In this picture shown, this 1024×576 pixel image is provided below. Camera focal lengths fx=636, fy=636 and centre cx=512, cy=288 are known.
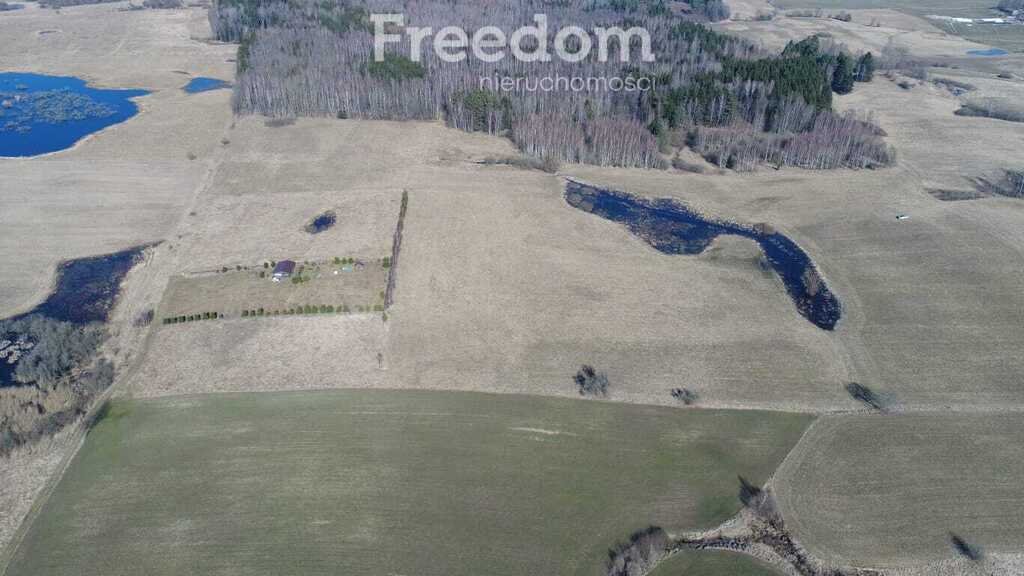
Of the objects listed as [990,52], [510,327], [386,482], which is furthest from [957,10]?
[386,482]

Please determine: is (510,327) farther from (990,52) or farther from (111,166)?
(990,52)

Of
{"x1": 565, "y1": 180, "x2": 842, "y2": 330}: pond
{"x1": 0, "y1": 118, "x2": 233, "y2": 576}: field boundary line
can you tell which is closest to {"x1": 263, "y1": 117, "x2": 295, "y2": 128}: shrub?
{"x1": 565, "y1": 180, "x2": 842, "y2": 330}: pond

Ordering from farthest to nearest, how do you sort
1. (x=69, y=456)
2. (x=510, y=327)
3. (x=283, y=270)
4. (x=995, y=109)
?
(x=995, y=109)
(x=283, y=270)
(x=510, y=327)
(x=69, y=456)

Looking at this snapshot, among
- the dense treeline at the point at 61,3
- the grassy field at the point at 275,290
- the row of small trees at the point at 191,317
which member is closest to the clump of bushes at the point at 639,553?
the grassy field at the point at 275,290

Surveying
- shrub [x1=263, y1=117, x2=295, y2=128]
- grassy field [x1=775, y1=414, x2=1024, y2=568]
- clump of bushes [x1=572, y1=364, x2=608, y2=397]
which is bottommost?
grassy field [x1=775, y1=414, x2=1024, y2=568]

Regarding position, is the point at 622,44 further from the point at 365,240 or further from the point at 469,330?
the point at 469,330

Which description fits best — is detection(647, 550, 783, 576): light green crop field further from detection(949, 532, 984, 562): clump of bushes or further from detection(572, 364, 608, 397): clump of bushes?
detection(572, 364, 608, 397): clump of bushes
